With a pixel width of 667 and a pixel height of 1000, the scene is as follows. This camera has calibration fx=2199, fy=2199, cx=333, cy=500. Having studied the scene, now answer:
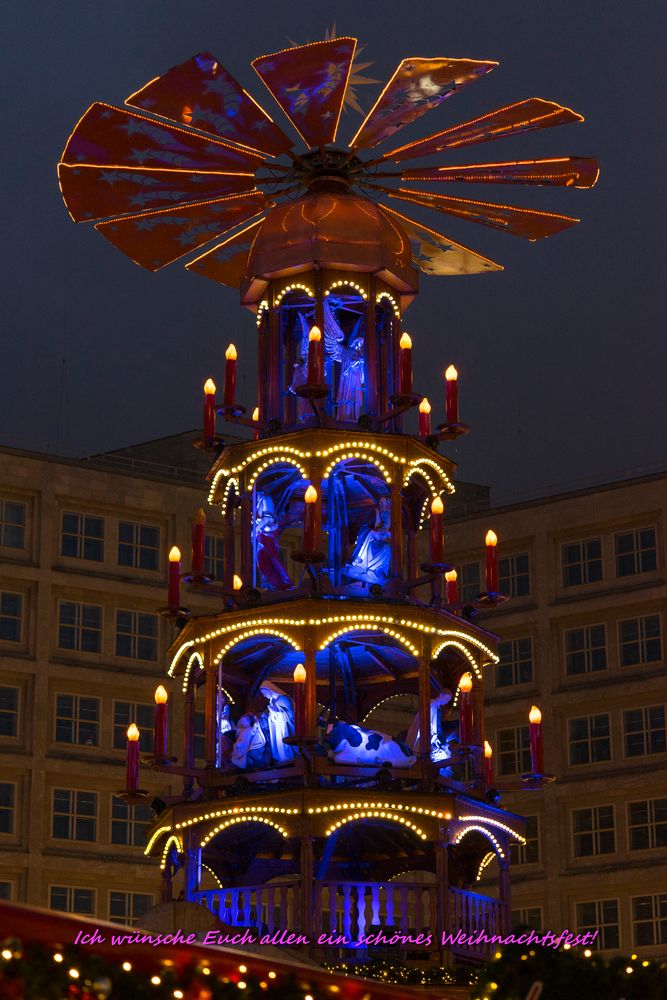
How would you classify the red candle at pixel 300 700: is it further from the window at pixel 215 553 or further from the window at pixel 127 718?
the window at pixel 215 553

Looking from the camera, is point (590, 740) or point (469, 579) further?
point (469, 579)

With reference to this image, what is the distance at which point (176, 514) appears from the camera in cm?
6650

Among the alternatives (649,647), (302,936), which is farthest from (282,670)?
(649,647)

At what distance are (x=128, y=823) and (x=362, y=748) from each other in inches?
1457

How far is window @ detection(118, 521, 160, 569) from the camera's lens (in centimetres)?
6606

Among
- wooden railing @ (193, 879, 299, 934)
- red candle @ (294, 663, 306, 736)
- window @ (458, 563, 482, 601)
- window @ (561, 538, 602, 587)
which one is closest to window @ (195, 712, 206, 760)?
window @ (458, 563, 482, 601)

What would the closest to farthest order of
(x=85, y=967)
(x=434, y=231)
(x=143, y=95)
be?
(x=85, y=967), (x=143, y=95), (x=434, y=231)

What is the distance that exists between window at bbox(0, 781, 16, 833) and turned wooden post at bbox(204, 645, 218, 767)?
114 ft

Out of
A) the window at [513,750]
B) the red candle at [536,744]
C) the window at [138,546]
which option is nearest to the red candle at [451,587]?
the red candle at [536,744]

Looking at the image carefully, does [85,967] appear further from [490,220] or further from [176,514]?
[176,514]

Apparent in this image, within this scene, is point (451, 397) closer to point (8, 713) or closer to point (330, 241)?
point (330, 241)

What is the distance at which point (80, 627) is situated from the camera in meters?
65.1

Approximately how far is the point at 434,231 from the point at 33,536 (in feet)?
111

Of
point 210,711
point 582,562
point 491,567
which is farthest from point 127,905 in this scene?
point 491,567
